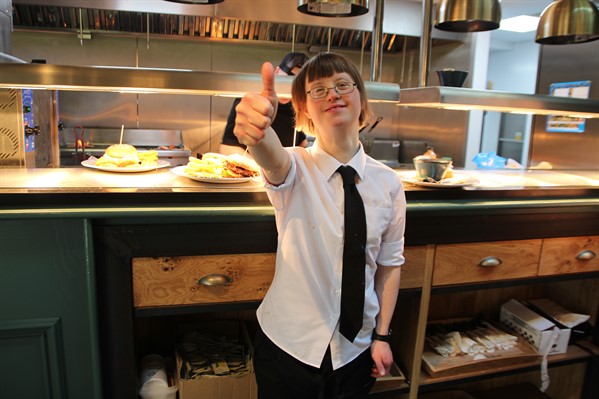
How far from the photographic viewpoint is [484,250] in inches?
77.1

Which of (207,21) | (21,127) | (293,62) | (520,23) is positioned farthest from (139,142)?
(520,23)

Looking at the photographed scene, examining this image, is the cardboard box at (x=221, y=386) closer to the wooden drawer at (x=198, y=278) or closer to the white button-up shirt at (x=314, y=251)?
the wooden drawer at (x=198, y=278)

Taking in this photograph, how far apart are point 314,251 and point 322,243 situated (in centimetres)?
3

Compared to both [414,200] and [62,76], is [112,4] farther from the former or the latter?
[414,200]

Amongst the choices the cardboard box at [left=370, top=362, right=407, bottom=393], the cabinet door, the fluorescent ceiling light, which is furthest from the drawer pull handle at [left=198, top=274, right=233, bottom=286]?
the fluorescent ceiling light

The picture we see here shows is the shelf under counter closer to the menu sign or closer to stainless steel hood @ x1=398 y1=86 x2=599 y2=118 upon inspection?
stainless steel hood @ x1=398 y1=86 x2=599 y2=118

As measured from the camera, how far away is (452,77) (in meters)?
1.98

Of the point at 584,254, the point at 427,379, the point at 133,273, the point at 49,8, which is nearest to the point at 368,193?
the point at 133,273

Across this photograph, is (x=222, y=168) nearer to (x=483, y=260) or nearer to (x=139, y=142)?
(x=483, y=260)

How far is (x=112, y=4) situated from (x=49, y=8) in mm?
668

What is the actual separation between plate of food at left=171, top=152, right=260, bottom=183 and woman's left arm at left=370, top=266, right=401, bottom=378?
623mm

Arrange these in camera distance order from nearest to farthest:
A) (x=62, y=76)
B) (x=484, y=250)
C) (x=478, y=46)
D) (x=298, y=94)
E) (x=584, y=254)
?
(x=298, y=94) → (x=62, y=76) → (x=484, y=250) → (x=584, y=254) → (x=478, y=46)

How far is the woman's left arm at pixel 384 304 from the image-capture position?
1.46 metres

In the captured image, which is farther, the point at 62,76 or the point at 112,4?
the point at 112,4
